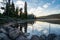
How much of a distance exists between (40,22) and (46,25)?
111 millimetres

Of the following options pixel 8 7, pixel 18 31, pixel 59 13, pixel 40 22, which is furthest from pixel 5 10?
pixel 59 13

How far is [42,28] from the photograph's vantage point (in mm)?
2111

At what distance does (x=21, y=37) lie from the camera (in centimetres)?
212

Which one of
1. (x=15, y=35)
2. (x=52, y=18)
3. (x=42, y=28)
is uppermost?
(x=52, y=18)

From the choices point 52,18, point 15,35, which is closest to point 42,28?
point 52,18

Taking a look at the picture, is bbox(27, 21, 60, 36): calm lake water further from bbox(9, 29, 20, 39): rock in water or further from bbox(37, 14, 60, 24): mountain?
bbox(9, 29, 20, 39): rock in water

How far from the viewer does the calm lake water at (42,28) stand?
2.08 m

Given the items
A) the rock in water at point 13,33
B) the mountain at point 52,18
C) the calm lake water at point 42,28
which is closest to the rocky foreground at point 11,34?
the rock in water at point 13,33

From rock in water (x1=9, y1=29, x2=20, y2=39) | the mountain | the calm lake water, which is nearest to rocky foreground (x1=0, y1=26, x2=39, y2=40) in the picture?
rock in water (x1=9, y1=29, x2=20, y2=39)

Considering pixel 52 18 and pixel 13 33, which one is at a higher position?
pixel 52 18

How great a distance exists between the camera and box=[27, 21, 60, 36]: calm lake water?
2082 mm

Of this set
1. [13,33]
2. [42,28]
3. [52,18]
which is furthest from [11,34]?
[52,18]

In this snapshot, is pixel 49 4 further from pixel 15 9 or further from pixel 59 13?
pixel 15 9

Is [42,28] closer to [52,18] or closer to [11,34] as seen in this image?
[52,18]
